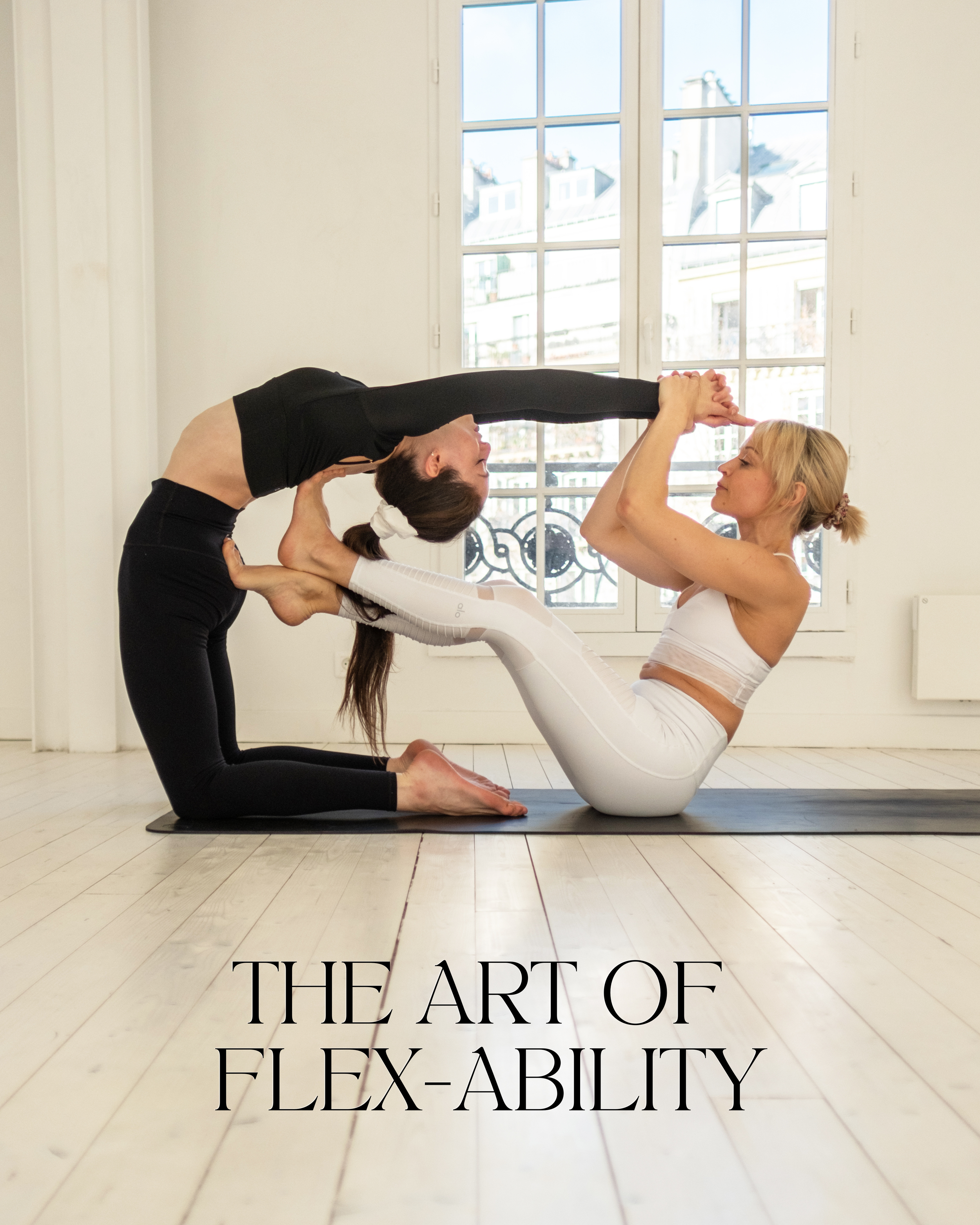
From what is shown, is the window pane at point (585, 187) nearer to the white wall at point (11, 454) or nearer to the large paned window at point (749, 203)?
the large paned window at point (749, 203)

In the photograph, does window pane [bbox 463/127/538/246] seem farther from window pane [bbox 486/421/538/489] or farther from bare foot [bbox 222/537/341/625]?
bare foot [bbox 222/537/341/625]

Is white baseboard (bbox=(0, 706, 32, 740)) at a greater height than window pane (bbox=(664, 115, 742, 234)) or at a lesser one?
lesser

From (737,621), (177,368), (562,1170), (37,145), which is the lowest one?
(562,1170)

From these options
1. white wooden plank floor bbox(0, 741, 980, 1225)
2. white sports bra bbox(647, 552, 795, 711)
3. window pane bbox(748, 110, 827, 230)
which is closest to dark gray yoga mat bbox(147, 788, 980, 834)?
white wooden plank floor bbox(0, 741, 980, 1225)

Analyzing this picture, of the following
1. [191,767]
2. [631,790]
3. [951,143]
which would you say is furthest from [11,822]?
[951,143]

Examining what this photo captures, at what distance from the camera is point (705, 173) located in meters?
3.93

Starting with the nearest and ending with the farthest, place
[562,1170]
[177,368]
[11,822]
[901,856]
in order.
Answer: [562,1170] → [901,856] → [11,822] → [177,368]

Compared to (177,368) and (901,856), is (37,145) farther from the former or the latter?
(901,856)

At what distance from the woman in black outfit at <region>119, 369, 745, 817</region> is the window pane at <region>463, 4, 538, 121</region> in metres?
2.42

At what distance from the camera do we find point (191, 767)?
2.15m

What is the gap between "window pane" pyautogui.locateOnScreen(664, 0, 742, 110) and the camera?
3.93 metres

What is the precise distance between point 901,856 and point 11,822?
78.5 inches

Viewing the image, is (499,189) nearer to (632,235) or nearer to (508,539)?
(632,235)

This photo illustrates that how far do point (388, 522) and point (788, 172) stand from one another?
8.96ft
